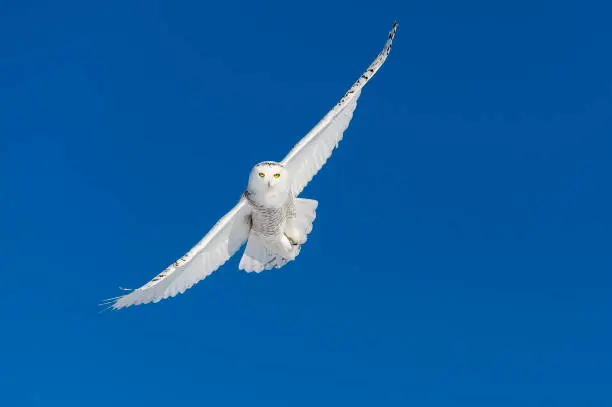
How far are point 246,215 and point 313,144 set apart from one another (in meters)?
2.35

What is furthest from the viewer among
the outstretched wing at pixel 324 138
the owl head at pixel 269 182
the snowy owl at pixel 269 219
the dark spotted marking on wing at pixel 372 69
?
the dark spotted marking on wing at pixel 372 69

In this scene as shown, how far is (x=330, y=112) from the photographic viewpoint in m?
17.0

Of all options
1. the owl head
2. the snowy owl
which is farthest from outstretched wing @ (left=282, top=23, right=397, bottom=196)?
the owl head

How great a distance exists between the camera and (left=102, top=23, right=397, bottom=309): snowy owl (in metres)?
16.2

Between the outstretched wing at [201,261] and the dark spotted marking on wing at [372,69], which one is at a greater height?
the dark spotted marking on wing at [372,69]

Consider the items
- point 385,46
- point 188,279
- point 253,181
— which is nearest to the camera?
point 253,181

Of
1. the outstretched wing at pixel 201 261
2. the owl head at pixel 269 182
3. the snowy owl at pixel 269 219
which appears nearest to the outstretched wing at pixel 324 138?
Result: the snowy owl at pixel 269 219

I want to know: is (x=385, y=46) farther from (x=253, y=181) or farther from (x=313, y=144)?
(x=253, y=181)

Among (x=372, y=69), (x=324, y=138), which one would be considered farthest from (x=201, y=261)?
(x=372, y=69)

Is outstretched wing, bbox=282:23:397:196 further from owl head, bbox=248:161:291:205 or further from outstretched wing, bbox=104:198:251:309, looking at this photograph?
outstretched wing, bbox=104:198:251:309

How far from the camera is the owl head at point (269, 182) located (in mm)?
15938

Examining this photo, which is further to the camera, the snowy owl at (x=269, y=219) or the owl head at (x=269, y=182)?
the snowy owl at (x=269, y=219)

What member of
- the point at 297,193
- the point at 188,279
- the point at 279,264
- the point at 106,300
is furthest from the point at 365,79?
the point at 106,300

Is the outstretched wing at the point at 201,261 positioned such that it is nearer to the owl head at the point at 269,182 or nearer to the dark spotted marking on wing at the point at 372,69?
the owl head at the point at 269,182
